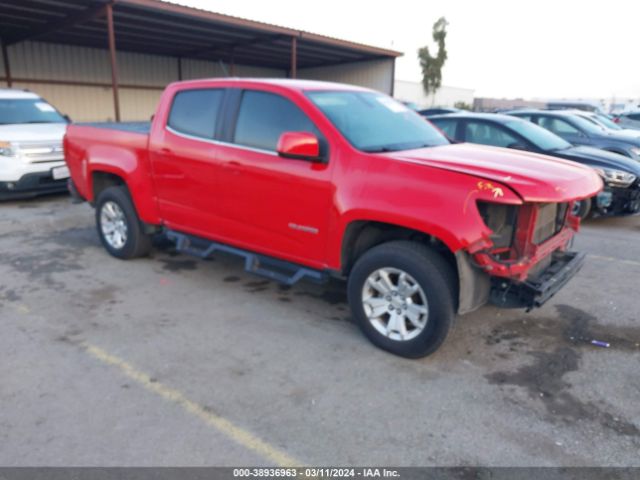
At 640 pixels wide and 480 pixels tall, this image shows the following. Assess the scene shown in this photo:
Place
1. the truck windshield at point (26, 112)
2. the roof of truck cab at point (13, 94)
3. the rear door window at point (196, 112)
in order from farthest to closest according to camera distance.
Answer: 1. the roof of truck cab at point (13, 94)
2. the truck windshield at point (26, 112)
3. the rear door window at point (196, 112)

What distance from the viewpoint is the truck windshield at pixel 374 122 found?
396cm

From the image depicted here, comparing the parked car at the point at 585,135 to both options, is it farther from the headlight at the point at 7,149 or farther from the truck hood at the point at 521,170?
the headlight at the point at 7,149

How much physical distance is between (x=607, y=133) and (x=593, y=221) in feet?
8.46

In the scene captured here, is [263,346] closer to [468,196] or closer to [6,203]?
[468,196]

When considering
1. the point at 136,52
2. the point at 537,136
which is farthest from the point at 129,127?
the point at 136,52

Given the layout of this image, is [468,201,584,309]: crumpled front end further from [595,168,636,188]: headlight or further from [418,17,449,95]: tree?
[418,17,449,95]: tree

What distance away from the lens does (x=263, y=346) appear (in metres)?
3.86

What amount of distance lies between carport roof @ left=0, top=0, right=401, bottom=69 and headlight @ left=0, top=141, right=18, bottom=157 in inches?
238

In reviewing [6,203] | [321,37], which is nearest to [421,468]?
[6,203]

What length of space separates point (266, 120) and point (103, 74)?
19984mm

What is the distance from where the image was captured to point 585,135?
9.43 m

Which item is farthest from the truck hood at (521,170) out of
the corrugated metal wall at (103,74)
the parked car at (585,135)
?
the corrugated metal wall at (103,74)

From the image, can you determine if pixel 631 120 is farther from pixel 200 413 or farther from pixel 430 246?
pixel 200 413

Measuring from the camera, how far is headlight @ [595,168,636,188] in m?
7.40
